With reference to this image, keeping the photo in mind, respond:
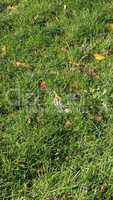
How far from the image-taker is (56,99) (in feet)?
15.5

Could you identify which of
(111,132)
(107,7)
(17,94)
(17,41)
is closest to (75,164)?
(111,132)

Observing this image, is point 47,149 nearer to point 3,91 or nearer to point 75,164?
point 75,164

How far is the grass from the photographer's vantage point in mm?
3938

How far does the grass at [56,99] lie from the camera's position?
3.94 m

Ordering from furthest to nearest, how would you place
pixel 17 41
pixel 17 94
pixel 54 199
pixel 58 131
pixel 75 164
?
pixel 17 41
pixel 17 94
pixel 58 131
pixel 75 164
pixel 54 199

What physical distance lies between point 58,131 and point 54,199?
0.80m

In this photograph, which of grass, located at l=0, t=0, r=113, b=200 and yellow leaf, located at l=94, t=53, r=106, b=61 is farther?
yellow leaf, located at l=94, t=53, r=106, b=61

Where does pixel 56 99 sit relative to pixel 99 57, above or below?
below

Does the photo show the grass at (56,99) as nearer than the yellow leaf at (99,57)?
Yes

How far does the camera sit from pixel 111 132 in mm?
4383

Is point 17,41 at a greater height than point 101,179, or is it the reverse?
point 17,41

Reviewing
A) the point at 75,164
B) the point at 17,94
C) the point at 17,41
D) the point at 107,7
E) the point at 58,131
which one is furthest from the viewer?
the point at 107,7

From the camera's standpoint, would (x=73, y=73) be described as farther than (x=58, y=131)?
Yes

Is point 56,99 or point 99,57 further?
point 99,57
